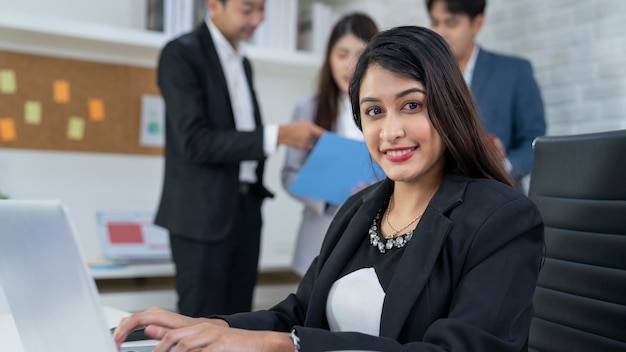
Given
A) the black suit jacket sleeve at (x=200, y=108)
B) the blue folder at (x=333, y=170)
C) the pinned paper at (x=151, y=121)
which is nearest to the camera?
the blue folder at (x=333, y=170)

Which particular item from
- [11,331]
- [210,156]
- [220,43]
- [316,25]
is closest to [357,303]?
[11,331]

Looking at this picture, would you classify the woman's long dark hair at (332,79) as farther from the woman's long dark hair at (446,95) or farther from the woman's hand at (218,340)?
the woman's hand at (218,340)

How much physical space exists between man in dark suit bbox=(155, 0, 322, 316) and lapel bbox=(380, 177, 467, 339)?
1.38 m

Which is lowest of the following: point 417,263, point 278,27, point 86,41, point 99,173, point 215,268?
point 215,268

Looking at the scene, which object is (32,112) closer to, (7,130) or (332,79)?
(7,130)

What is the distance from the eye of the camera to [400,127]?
1.33m

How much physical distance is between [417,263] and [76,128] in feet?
8.00

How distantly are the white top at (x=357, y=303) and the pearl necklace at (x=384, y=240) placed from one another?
0.17ft

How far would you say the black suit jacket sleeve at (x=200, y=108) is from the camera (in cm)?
259

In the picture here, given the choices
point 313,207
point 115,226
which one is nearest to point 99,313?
point 313,207

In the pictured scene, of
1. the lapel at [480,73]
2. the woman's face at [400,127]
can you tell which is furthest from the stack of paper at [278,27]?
the woman's face at [400,127]

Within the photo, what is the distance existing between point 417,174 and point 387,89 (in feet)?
0.52

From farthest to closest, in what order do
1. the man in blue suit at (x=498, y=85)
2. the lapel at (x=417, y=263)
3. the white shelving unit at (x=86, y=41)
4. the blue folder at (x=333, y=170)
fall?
the white shelving unit at (x=86, y=41) < the man in blue suit at (x=498, y=85) < the blue folder at (x=333, y=170) < the lapel at (x=417, y=263)

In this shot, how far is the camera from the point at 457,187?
1.30 metres
